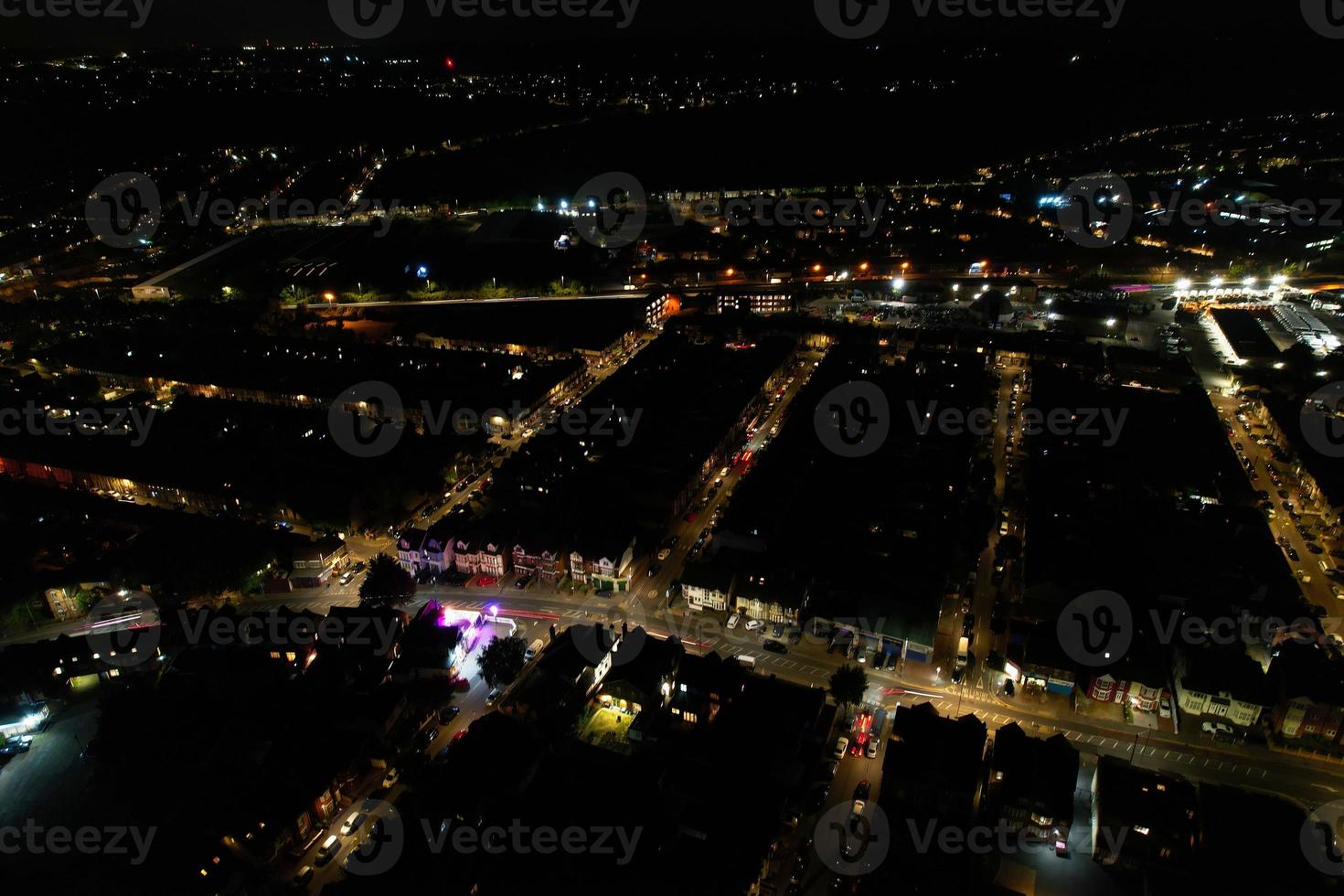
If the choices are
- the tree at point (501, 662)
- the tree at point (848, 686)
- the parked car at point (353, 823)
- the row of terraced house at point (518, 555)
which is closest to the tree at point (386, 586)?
the row of terraced house at point (518, 555)

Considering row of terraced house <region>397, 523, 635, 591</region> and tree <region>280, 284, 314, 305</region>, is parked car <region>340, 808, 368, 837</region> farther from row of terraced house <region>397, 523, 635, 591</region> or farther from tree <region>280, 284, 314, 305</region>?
tree <region>280, 284, 314, 305</region>

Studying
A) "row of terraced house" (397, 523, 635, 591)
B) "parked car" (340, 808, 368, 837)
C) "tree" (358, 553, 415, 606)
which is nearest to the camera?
"parked car" (340, 808, 368, 837)

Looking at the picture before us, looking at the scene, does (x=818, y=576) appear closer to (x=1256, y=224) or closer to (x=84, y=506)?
(x=84, y=506)

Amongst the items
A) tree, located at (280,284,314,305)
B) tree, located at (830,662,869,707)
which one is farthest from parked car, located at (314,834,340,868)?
tree, located at (280,284,314,305)

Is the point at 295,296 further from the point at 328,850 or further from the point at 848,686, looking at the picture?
the point at 848,686

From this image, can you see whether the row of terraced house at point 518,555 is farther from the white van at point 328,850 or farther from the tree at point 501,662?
the white van at point 328,850

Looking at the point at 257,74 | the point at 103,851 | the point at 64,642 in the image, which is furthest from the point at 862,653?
the point at 257,74
